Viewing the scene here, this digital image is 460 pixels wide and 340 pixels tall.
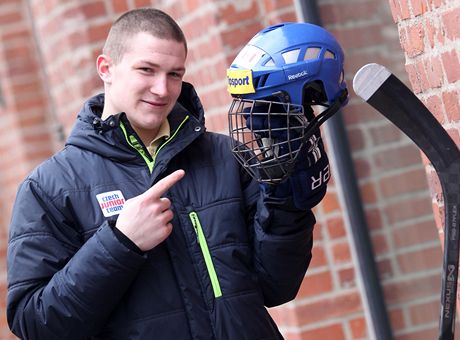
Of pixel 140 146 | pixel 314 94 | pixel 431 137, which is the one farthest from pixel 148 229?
pixel 431 137

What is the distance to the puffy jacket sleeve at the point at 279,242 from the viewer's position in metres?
3.10

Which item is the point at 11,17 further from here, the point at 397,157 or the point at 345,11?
the point at 397,157

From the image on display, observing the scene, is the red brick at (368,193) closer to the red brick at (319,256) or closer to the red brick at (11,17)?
the red brick at (319,256)

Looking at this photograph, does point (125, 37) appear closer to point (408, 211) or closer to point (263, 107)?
point (263, 107)

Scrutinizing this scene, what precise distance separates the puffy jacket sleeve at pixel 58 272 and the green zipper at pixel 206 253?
193 mm

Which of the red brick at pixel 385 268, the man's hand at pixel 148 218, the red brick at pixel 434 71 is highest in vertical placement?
the red brick at pixel 434 71

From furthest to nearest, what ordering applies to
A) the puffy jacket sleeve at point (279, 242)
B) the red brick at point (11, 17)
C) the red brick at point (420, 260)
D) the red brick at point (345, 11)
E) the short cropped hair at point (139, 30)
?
the red brick at point (11, 17), the red brick at point (345, 11), the red brick at point (420, 260), the short cropped hair at point (139, 30), the puffy jacket sleeve at point (279, 242)

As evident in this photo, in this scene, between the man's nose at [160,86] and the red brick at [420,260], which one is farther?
the red brick at [420,260]

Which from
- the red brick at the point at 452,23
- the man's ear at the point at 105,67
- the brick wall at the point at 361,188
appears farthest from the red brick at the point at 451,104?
the brick wall at the point at 361,188

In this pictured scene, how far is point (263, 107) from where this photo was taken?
2.94 meters

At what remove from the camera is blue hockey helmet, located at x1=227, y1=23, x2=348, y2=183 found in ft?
9.39

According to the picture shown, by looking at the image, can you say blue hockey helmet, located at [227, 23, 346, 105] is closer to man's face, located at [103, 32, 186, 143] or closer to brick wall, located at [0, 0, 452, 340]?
man's face, located at [103, 32, 186, 143]

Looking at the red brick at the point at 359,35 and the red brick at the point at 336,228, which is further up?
the red brick at the point at 359,35

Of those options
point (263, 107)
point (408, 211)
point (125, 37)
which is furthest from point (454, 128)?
point (408, 211)
